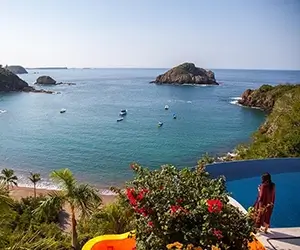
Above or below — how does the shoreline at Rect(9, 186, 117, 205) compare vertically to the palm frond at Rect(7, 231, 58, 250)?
below

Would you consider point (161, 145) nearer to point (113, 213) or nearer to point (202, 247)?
point (113, 213)

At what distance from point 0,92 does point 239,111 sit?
66.8 m

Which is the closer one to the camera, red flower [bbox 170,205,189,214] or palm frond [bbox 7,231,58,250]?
red flower [bbox 170,205,189,214]

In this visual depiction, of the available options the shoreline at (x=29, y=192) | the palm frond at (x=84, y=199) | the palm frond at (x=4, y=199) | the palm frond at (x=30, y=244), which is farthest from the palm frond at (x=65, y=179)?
the shoreline at (x=29, y=192)

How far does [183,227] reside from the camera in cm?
441

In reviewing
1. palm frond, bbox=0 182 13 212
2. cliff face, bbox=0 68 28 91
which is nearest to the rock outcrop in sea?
cliff face, bbox=0 68 28 91

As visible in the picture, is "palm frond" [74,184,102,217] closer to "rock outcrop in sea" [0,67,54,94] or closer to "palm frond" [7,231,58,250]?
"palm frond" [7,231,58,250]

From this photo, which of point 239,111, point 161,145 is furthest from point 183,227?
point 239,111

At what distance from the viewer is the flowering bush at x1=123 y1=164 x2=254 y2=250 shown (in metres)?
4.30

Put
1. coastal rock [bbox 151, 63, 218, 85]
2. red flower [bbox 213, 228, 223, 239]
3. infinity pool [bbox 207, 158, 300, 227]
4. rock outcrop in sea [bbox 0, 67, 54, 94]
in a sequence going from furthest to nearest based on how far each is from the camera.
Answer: coastal rock [bbox 151, 63, 218, 85] < rock outcrop in sea [bbox 0, 67, 54, 94] < infinity pool [bbox 207, 158, 300, 227] < red flower [bbox 213, 228, 223, 239]

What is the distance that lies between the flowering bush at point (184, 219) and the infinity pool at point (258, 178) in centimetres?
667

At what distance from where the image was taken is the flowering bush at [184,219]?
4297mm

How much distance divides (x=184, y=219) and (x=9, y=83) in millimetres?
104937

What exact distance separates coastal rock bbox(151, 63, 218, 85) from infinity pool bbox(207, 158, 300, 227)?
104051mm
